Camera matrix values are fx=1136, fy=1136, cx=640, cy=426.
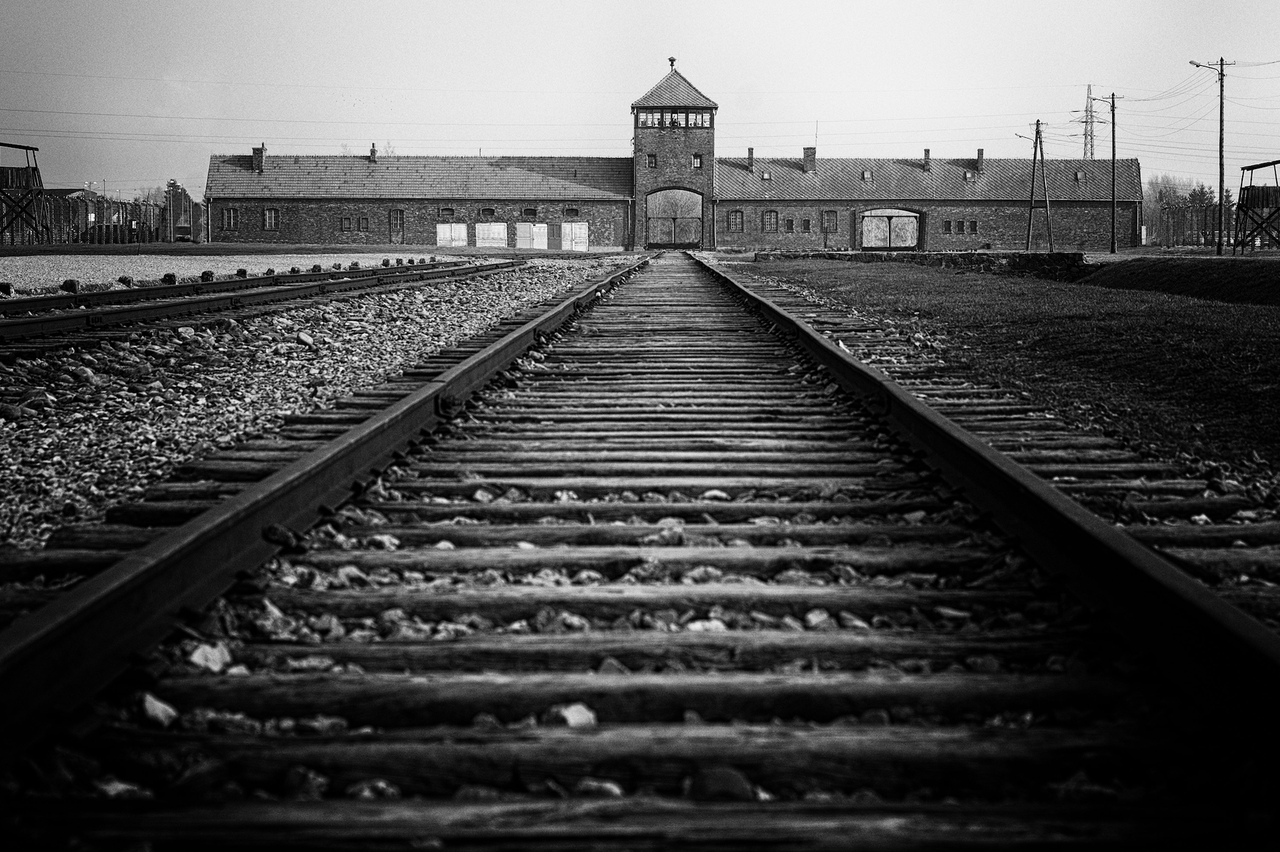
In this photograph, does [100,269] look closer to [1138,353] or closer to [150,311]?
[150,311]

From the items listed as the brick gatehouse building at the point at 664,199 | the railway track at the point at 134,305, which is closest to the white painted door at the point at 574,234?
the brick gatehouse building at the point at 664,199

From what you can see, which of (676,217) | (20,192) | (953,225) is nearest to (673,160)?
(676,217)

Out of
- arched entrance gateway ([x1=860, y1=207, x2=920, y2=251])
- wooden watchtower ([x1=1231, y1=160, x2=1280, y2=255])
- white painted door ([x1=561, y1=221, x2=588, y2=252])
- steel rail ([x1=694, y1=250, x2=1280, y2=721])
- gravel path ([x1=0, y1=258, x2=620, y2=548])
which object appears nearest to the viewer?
steel rail ([x1=694, y1=250, x2=1280, y2=721])

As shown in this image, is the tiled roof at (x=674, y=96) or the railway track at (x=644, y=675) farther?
the tiled roof at (x=674, y=96)

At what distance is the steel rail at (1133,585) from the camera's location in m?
1.96

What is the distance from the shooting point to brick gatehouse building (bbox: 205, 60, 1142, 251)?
6881cm

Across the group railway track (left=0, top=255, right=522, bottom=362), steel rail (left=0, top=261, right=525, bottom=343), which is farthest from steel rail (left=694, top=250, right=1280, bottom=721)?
steel rail (left=0, top=261, right=525, bottom=343)

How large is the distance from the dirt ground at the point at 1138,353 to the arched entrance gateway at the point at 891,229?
5771 cm

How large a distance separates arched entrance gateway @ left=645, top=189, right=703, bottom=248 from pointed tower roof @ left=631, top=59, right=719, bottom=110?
524cm

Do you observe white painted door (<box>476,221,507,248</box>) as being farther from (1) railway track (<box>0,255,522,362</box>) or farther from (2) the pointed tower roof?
(1) railway track (<box>0,255,522,362</box>)

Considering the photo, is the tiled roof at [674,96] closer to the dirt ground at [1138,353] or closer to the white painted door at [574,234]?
the white painted door at [574,234]

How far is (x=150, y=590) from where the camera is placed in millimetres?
2445

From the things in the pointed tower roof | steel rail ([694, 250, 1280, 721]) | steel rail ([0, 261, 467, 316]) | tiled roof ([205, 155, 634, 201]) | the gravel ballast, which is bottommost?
steel rail ([694, 250, 1280, 721])

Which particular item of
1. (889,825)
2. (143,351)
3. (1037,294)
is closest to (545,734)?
(889,825)
